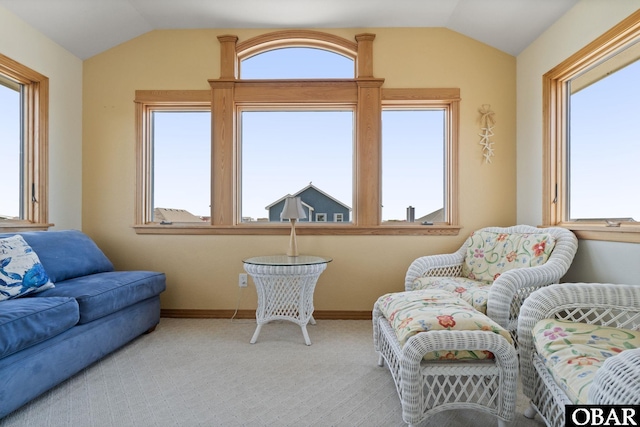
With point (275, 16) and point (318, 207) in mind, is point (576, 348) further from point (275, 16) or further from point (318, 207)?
point (275, 16)

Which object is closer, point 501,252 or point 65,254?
point 65,254

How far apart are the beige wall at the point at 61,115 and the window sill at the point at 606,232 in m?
4.08

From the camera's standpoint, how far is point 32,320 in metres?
1.70

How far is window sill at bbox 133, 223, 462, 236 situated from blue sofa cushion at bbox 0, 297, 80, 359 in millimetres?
1286

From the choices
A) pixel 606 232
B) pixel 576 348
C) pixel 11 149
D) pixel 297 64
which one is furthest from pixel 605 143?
pixel 11 149

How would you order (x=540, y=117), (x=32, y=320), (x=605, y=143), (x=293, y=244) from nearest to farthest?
1. (x=32, y=320)
2. (x=605, y=143)
3. (x=540, y=117)
4. (x=293, y=244)

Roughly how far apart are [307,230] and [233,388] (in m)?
1.57

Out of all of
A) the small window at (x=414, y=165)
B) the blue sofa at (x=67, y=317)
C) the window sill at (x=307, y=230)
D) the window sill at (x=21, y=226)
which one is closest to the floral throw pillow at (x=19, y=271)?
the blue sofa at (x=67, y=317)

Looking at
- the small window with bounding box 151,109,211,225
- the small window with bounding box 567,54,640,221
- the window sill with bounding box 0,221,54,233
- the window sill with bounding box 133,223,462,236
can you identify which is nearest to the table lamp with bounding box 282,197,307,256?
the window sill with bounding box 133,223,462,236

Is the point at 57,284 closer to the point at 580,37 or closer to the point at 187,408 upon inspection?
the point at 187,408

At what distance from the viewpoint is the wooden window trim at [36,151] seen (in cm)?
285

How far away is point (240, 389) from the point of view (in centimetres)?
189

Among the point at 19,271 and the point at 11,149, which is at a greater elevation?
the point at 11,149

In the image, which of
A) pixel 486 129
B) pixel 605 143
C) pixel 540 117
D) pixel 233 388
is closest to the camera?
pixel 233 388
